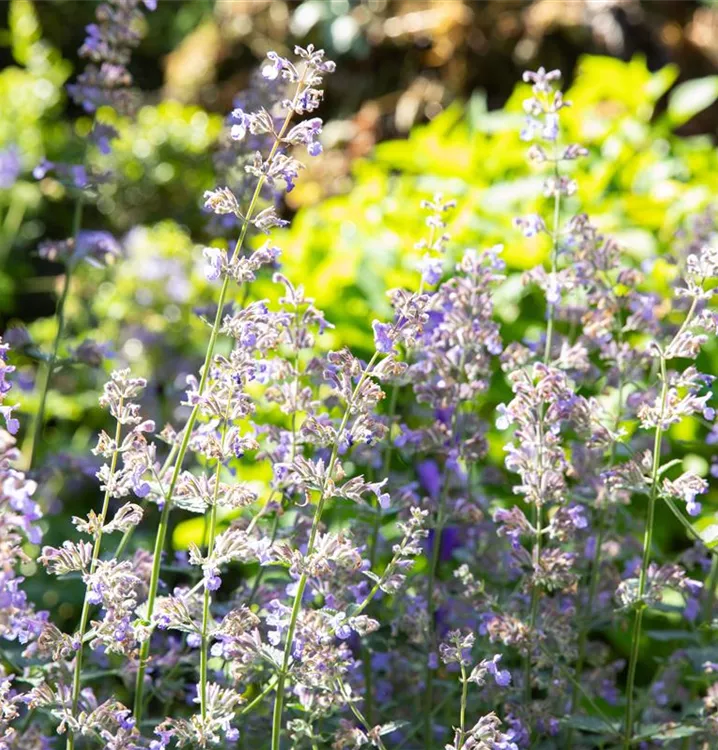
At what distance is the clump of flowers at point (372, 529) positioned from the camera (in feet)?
4.74

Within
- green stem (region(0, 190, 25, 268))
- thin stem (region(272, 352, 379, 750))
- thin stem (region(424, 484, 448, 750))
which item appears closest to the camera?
thin stem (region(272, 352, 379, 750))

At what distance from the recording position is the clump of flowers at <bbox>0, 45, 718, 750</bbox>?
145cm

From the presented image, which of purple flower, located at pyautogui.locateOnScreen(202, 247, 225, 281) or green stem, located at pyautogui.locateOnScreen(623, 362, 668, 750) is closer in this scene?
purple flower, located at pyautogui.locateOnScreen(202, 247, 225, 281)

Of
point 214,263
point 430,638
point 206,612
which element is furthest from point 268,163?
point 430,638

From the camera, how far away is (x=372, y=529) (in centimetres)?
213

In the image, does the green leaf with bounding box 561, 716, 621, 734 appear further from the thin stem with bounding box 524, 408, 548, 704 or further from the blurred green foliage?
the blurred green foliage

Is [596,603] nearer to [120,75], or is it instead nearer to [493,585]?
[493,585]

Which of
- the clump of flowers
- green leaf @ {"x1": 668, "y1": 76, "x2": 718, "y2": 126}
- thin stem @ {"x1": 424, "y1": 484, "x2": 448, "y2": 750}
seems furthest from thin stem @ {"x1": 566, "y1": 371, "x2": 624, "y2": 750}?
green leaf @ {"x1": 668, "y1": 76, "x2": 718, "y2": 126}

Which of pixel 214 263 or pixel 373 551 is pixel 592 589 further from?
pixel 214 263

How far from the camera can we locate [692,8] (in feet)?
20.3

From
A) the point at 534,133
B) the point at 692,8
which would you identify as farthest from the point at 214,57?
the point at 534,133

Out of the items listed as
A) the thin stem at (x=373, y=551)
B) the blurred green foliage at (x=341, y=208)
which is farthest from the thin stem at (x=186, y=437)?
the blurred green foliage at (x=341, y=208)

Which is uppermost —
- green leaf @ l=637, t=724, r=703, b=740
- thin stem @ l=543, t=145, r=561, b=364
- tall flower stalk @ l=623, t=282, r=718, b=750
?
thin stem @ l=543, t=145, r=561, b=364

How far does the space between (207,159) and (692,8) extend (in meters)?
2.72
